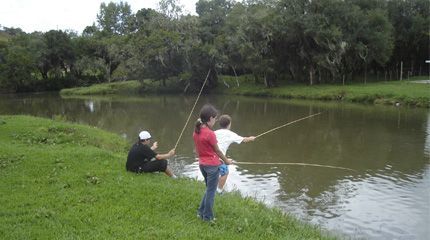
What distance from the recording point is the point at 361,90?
4412 cm

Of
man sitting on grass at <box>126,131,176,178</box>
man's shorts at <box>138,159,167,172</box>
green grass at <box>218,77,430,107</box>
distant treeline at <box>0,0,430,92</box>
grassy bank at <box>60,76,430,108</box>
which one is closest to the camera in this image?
man sitting on grass at <box>126,131,176,178</box>

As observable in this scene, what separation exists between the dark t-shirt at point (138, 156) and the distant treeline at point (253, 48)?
131 feet

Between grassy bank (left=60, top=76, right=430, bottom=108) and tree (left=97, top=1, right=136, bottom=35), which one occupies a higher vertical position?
tree (left=97, top=1, right=136, bottom=35)

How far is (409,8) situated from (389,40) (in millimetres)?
9019

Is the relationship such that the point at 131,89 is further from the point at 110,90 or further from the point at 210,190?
the point at 210,190

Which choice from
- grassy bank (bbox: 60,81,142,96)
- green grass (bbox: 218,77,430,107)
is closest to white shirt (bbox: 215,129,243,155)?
green grass (bbox: 218,77,430,107)

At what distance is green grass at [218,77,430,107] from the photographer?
38.3 metres

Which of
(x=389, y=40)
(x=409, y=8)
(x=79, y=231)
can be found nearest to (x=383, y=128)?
(x=79, y=231)

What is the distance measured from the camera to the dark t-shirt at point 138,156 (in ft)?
35.4

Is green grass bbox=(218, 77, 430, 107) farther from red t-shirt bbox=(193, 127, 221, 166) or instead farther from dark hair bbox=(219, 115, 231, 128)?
red t-shirt bbox=(193, 127, 221, 166)

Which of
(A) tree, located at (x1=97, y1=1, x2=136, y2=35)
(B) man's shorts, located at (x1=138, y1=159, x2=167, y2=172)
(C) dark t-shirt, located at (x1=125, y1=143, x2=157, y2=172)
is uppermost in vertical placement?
(A) tree, located at (x1=97, y1=1, x2=136, y2=35)

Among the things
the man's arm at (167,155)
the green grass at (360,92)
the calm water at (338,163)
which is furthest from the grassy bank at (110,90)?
the man's arm at (167,155)

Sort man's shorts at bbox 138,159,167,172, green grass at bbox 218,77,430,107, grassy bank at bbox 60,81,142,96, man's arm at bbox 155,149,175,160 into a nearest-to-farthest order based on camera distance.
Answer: man's arm at bbox 155,149,175,160, man's shorts at bbox 138,159,167,172, green grass at bbox 218,77,430,107, grassy bank at bbox 60,81,142,96

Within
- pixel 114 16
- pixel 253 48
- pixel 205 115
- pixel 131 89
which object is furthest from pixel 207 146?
pixel 114 16
